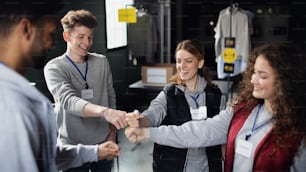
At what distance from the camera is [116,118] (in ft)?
2.45

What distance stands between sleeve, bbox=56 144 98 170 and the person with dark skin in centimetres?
9

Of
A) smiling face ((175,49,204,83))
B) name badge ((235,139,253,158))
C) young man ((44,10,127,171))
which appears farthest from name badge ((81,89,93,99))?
name badge ((235,139,253,158))

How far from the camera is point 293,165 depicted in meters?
0.73

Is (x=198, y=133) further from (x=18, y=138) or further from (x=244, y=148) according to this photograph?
(x=18, y=138)

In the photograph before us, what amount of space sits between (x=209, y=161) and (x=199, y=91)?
0.20 m

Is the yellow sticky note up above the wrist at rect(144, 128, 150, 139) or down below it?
above

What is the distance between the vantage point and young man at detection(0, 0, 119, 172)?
65 cm

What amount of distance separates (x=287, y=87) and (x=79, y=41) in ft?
1.55

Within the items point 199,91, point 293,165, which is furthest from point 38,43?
point 293,165

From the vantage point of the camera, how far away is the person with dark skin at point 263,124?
2.32 ft

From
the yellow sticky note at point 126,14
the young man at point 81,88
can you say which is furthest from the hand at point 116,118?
the yellow sticky note at point 126,14

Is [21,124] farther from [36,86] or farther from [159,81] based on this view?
[159,81]

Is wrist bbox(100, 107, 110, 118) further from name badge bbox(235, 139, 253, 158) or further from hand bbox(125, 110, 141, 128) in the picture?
name badge bbox(235, 139, 253, 158)

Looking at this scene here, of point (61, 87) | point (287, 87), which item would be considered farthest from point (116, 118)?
point (287, 87)
